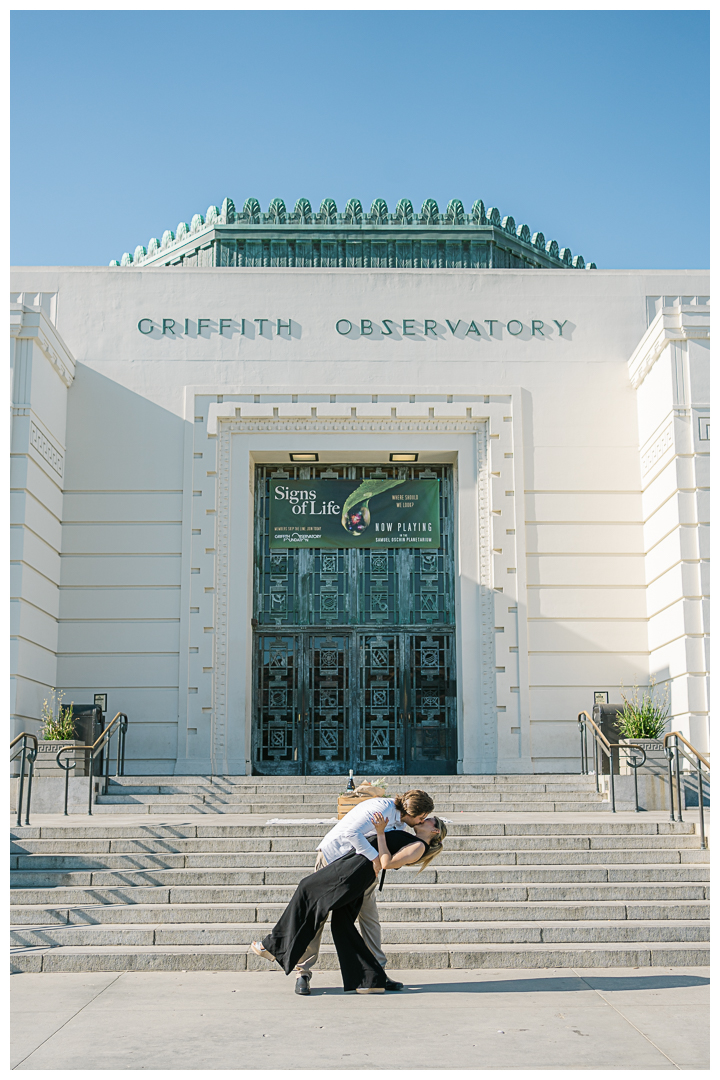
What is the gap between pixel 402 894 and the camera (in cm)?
865

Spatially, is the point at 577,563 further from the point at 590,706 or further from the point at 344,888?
the point at 344,888

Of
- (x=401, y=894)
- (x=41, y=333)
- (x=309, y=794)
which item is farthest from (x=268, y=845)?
(x=41, y=333)

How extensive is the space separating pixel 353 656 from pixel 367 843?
10.1 metres

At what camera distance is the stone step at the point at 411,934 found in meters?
7.80

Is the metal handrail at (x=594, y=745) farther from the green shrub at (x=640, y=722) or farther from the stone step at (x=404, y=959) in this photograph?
the stone step at (x=404, y=959)

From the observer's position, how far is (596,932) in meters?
7.88

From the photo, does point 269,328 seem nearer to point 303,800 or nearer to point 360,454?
point 360,454

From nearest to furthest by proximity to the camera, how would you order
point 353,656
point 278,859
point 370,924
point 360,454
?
1. point 370,924
2. point 278,859
3. point 353,656
4. point 360,454

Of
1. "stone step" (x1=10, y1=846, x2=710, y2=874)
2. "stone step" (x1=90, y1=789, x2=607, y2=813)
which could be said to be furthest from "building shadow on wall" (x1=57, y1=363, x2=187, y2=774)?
"stone step" (x1=10, y1=846, x2=710, y2=874)

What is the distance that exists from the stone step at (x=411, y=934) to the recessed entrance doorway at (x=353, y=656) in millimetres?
8223

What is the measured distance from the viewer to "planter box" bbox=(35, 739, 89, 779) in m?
12.8

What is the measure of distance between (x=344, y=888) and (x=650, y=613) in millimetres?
10505

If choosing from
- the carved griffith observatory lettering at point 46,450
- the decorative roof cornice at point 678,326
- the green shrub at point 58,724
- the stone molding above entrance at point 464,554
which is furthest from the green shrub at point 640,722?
the carved griffith observatory lettering at point 46,450

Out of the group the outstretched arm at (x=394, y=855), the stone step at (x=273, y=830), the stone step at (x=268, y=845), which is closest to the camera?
the outstretched arm at (x=394, y=855)
